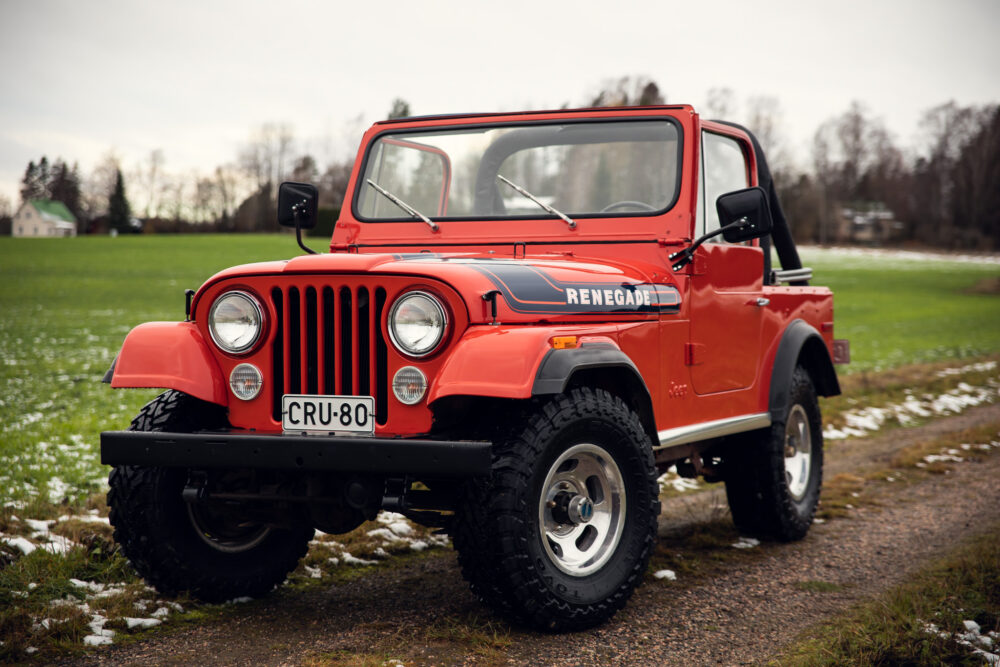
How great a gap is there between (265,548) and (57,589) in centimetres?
86

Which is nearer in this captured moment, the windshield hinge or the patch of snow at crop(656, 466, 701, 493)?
the windshield hinge

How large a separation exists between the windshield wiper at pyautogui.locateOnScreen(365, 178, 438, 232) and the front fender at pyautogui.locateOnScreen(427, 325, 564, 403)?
5.40ft

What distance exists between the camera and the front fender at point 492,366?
3490 mm

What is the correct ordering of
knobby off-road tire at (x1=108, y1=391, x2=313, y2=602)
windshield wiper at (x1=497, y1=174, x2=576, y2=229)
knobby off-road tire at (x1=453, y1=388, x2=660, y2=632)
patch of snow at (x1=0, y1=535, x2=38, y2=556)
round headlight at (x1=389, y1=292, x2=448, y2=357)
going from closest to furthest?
knobby off-road tire at (x1=453, y1=388, x2=660, y2=632), round headlight at (x1=389, y1=292, x2=448, y2=357), knobby off-road tire at (x1=108, y1=391, x2=313, y2=602), patch of snow at (x1=0, y1=535, x2=38, y2=556), windshield wiper at (x1=497, y1=174, x2=576, y2=229)

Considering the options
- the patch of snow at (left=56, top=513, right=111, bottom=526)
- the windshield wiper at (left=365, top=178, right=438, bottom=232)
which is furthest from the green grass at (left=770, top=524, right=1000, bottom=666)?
the patch of snow at (left=56, top=513, right=111, bottom=526)

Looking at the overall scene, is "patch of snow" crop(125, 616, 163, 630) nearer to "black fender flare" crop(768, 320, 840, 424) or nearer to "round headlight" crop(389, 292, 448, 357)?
"round headlight" crop(389, 292, 448, 357)

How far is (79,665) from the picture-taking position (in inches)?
140

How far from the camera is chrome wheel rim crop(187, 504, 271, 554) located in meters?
4.21

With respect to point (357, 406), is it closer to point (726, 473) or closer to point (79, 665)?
point (79, 665)

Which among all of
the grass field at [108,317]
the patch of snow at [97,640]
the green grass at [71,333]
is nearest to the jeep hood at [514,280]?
the patch of snow at [97,640]

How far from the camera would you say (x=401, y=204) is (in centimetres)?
533

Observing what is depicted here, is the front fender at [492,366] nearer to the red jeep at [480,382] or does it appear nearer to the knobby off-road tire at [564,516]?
the red jeep at [480,382]

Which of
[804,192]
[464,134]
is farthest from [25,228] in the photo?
[464,134]

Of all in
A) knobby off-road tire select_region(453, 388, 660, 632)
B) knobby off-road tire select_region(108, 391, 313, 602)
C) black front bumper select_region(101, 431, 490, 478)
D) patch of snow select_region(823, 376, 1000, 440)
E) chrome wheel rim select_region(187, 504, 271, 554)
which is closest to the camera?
black front bumper select_region(101, 431, 490, 478)
